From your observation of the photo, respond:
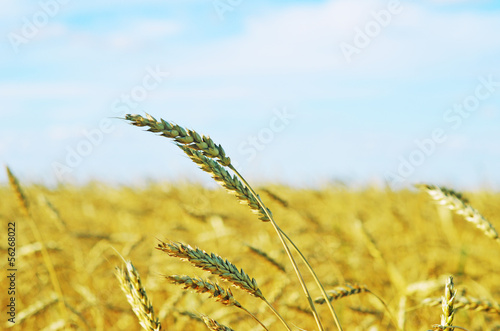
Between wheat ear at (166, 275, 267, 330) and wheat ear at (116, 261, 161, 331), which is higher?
wheat ear at (166, 275, 267, 330)

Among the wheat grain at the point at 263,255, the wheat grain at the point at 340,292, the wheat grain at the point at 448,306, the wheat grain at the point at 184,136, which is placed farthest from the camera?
the wheat grain at the point at 263,255

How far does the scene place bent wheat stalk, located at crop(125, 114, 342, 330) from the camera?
1.08 meters

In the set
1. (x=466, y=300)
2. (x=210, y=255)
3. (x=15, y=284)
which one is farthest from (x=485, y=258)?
(x=15, y=284)

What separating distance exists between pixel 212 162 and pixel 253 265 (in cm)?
366

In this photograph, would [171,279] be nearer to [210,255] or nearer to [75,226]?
[210,255]

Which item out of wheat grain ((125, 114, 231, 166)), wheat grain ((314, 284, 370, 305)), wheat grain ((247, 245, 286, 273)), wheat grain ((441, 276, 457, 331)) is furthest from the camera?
wheat grain ((247, 245, 286, 273))

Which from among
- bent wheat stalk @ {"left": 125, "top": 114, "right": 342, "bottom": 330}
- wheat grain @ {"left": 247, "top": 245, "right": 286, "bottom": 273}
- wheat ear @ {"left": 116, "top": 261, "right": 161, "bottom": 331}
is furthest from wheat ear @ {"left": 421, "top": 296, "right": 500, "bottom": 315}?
wheat ear @ {"left": 116, "top": 261, "right": 161, "bottom": 331}

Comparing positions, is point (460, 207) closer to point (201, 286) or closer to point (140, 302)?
point (201, 286)

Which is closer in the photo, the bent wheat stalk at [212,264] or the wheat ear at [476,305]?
the bent wheat stalk at [212,264]

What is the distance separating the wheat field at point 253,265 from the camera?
1265 millimetres

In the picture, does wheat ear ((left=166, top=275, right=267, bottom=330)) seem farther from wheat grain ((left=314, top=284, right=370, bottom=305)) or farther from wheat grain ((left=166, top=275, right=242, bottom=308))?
wheat grain ((left=314, top=284, right=370, bottom=305))

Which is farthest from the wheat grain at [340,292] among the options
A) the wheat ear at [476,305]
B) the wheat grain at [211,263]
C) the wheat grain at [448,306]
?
the wheat grain at [211,263]

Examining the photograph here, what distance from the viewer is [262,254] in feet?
6.27

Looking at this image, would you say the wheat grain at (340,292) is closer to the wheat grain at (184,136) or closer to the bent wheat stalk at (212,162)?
the bent wheat stalk at (212,162)
